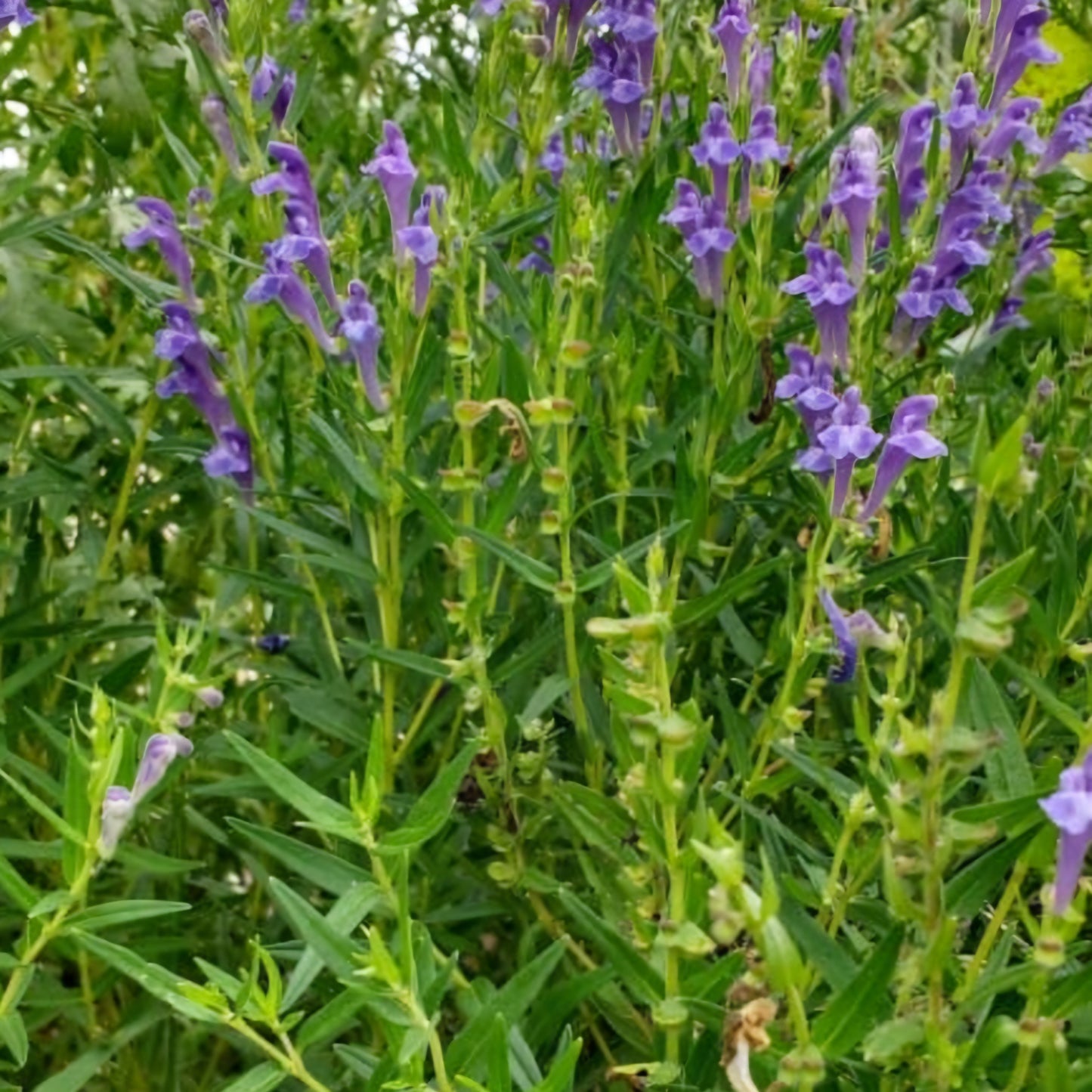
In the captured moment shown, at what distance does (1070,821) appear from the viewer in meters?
0.88

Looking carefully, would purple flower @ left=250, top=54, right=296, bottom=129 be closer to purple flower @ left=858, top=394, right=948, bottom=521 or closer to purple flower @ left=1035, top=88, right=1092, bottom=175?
purple flower @ left=858, top=394, right=948, bottom=521

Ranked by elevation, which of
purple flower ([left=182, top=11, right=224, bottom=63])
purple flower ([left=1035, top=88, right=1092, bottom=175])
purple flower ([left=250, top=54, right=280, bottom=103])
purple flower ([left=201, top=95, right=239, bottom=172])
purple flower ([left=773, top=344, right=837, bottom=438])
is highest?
purple flower ([left=182, top=11, right=224, bottom=63])

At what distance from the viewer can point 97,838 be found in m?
1.19

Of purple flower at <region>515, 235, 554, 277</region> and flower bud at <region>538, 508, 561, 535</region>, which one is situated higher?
purple flower at <region>515, 235, 554, 277</region>

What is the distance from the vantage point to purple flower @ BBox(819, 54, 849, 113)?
78.8 inches

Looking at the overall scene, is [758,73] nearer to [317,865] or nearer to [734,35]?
[734,35]

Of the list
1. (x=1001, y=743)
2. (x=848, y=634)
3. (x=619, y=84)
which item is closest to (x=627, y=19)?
(x=619, y=84)

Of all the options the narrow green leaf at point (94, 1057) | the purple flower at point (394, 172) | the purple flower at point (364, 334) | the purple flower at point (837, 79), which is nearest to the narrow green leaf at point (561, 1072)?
the narrow green leaf at point (94, 1057)

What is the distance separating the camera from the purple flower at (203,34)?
5.17 feet

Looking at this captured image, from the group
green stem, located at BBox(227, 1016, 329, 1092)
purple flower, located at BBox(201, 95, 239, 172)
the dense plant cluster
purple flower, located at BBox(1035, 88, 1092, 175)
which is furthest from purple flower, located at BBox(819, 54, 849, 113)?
green stem, located at BBox(227, 1016, 329, 1092)

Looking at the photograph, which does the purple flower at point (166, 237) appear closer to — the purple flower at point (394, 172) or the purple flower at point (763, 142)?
the purple flower at point (394, 172)

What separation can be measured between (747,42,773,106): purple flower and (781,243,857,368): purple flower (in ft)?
0.70

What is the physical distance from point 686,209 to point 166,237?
582 mm

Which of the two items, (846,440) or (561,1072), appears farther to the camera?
(846,440)
